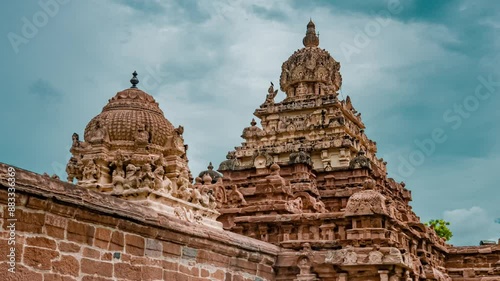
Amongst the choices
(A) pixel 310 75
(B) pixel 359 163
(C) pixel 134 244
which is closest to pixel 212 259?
(C) pixel 134 244

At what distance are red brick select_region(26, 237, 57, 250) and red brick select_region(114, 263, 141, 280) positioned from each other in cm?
121

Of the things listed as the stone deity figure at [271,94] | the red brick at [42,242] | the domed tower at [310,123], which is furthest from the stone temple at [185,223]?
the stone deity figure at [271,94]

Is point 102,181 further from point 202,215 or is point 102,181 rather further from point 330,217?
point 330,217

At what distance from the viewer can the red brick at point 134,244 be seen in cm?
943

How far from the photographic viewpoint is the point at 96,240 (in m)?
8.88

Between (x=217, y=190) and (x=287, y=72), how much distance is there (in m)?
19.2

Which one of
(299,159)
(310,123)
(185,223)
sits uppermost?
(310,123)

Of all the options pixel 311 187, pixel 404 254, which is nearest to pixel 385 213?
pixel 404 254

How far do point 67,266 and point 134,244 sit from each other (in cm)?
132

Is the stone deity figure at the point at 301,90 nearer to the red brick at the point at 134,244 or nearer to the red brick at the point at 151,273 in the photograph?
the red brick at the point at 151,273

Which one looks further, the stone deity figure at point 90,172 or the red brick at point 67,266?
the stone deity figure at point 90,172

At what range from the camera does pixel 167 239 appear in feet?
33.4

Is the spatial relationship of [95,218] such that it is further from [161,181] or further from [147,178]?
[161,181]

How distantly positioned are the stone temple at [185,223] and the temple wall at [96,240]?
0.02 m
